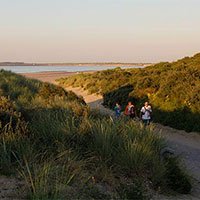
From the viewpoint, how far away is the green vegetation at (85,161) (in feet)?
16.8

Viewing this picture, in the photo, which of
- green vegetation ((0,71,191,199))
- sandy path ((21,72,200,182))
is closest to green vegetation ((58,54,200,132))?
sandy path ((21,72,200,182))

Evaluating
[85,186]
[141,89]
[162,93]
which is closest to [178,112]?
[162,93]

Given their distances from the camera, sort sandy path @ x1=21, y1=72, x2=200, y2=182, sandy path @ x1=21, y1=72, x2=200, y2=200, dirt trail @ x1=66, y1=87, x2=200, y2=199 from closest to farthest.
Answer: sandy path @ x1=21, y1=72, x2=200, y2=200 < dirt trail @ x1=66, y1=87, x2=200, y2=199 < sandy path @ x1=21, y1=72, x2=200, y2=182

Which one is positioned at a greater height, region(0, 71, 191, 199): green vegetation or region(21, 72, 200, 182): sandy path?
region(0, 71, 191, 199): green vegetation

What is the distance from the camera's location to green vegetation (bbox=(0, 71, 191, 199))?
511cm

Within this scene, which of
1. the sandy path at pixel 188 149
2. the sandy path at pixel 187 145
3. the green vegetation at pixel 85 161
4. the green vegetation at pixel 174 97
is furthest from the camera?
the green vegetation at pixel 174 97

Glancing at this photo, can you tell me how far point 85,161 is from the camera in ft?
19.5

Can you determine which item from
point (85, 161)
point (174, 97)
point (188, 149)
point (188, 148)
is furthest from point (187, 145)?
point (85, 161)

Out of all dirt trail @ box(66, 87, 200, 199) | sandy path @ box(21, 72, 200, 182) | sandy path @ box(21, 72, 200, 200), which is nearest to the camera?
sandy path @ box(21, 72, 200, 200)

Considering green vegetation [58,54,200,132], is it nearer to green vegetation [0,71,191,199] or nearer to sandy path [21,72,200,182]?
sandy path [21,72,200,182]

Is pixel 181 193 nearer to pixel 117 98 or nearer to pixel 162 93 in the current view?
pixel 162 93

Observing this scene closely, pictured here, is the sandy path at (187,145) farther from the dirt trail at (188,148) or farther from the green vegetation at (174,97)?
the green vegetation at (174,97)

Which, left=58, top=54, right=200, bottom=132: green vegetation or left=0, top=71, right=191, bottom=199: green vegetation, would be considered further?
left=58, top=54, right=200, bottom=132: green vegetation

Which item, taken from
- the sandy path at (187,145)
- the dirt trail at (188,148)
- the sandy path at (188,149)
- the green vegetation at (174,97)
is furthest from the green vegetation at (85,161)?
the green vegetation at (174,97)
